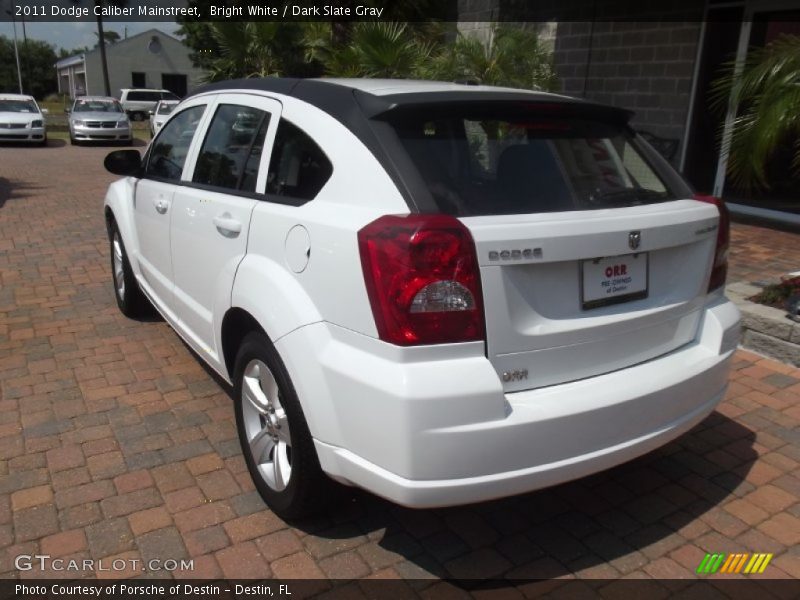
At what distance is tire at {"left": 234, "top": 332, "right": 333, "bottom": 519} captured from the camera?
251 centimetres

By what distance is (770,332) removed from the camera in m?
4.60

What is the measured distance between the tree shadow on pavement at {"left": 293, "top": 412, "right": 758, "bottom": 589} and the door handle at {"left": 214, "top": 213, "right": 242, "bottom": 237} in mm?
1203

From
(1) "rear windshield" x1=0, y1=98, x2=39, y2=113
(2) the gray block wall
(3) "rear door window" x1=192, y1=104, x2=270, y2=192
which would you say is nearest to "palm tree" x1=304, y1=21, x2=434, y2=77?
(2) the gray block wall

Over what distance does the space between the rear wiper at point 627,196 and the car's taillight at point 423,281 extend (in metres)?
0.70

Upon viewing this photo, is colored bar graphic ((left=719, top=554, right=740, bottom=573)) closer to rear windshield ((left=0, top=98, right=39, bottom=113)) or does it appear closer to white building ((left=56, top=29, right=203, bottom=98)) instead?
rear windshield ((left=0, top=98, right=39, bottom=113))

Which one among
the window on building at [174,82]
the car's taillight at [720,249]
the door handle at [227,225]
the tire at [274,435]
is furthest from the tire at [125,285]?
the window on building at [174,82]

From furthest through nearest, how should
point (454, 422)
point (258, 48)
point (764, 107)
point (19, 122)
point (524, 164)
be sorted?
point (19, 122)
point (258, 48)
point (764, 107)
point (524, 164)
point (454, 422)

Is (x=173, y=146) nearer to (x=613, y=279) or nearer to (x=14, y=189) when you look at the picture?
(x=613, y=279)

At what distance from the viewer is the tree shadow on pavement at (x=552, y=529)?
2.60 metres

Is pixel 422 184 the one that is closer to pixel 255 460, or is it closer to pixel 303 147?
pixel 303 147

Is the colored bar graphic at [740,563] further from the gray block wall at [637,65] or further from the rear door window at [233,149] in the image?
the gray block wall at [637,65]

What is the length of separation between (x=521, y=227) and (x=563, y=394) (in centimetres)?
59

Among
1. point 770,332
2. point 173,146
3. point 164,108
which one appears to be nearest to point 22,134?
point 164,108

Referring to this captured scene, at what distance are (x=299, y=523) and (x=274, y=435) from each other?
380mm
